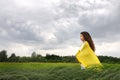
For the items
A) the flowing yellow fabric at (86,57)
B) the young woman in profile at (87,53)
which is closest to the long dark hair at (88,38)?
the young woman in profile at (87,53)

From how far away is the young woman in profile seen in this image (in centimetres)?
842

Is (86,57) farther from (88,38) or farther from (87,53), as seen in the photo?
(88,38)

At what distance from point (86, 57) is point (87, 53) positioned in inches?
11.1

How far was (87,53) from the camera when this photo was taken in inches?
350

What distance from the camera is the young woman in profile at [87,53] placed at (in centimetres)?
842

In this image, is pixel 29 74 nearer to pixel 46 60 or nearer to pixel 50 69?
pixel 50 69

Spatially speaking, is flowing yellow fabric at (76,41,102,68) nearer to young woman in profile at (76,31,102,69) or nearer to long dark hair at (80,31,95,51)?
young woman in profile at (76,31,102,69)

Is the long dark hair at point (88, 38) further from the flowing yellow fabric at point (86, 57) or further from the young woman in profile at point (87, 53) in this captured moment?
the flowing yellow fabric at point (86, 57)

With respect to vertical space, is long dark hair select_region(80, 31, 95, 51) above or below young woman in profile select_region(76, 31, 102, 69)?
above

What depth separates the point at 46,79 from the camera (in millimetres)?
4191

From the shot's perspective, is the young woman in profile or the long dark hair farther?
the long dark hair

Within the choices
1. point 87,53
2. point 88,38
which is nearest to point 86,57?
point 87,53

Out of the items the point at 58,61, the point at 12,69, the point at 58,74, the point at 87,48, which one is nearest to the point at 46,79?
the point at 58,74

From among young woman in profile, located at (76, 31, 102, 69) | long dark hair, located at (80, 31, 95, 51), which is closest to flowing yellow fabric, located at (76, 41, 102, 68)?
young woman in profile, located at (76, 31, 102, 69)
